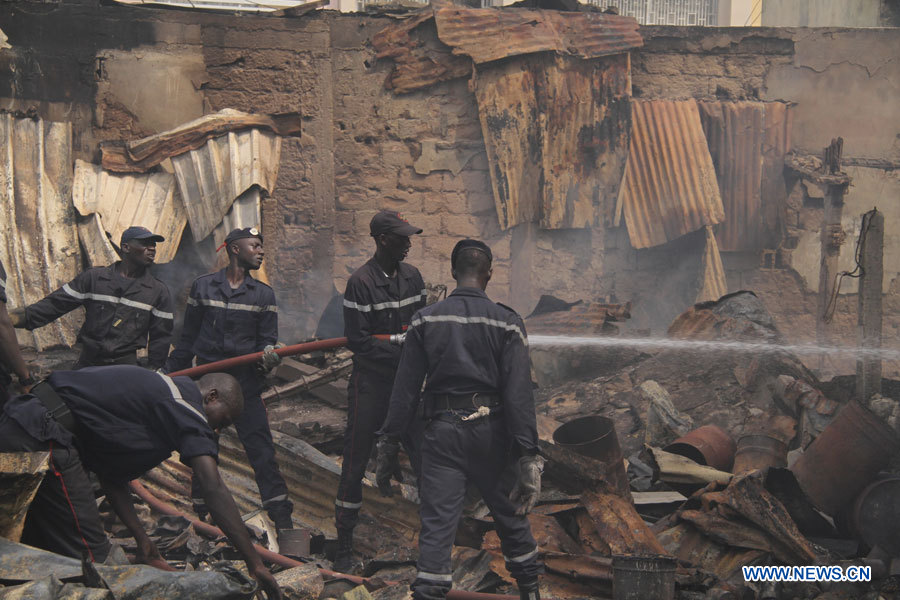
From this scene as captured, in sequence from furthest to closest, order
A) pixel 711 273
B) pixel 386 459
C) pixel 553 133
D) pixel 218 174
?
1. pixel 711 273
2. pixel 553 133
3. pixel 218 174
4. pixel 386 459

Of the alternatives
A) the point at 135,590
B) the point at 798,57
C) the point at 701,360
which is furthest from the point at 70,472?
the point at 798,57

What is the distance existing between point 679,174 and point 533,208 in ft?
7.38

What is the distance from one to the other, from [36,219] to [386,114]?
465 centimetres

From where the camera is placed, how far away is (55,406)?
3.63m

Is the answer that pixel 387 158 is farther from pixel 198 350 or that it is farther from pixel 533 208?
pixel 198 350

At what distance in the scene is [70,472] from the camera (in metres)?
3.67

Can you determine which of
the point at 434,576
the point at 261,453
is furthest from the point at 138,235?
the point at 434,576

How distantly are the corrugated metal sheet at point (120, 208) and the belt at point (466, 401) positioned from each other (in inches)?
225

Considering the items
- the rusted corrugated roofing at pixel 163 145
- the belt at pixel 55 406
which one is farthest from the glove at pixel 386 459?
the rusted corrugated roofing at pixel 163 145

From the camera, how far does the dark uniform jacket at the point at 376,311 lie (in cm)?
547

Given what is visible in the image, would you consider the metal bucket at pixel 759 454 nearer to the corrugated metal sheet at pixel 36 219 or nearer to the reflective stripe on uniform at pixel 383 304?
the reflective stripe on uniform at pixel 383 304

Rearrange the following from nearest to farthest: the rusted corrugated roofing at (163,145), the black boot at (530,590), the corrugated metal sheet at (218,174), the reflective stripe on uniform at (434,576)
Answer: the reflective stripe on uniform at (434,576) → the black boot at (530,590) → the corrugated metal sheet at (218,174) → the rusted corrugated roofing at (163,145)
